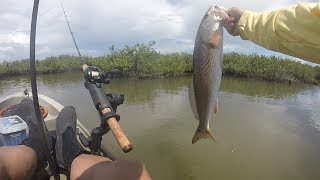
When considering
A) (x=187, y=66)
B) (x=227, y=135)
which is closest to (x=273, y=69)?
(x=187, y=66)

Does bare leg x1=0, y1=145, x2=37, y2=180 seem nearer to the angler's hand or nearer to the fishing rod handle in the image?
the fishing rod handle

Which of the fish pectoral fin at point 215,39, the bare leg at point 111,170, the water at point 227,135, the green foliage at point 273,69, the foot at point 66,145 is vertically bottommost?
the green foliage at point 273,69

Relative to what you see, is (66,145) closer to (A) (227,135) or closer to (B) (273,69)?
(A) (227,135)

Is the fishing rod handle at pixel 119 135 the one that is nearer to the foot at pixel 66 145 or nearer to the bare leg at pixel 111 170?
the bare leg at pixel 111 170

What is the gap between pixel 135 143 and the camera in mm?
11219

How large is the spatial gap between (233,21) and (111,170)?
1.29m

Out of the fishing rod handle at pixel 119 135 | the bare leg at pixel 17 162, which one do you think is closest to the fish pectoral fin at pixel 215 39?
the fishing rod handle at pixel 119 135

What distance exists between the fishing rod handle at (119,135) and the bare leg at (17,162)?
0.91 meters

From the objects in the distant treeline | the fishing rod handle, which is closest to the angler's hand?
the fishing rod handle

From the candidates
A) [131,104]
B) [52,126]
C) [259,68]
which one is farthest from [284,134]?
[259,68]

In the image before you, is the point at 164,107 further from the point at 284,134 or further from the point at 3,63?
the point at 3,63

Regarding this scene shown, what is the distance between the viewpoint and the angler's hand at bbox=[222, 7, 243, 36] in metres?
2.31

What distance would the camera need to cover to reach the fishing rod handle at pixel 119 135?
2318 mm

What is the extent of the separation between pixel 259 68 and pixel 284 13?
30.5 m
